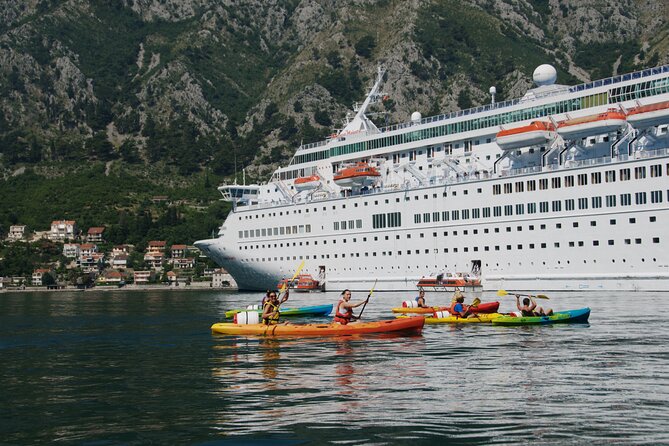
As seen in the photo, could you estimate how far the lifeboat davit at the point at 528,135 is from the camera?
53.6 meters

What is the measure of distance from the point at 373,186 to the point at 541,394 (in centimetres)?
4822

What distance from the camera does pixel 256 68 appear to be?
18475 cm

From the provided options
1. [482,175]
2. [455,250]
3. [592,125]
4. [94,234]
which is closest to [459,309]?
[592,125]

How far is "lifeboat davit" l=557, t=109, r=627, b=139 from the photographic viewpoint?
49781 mm

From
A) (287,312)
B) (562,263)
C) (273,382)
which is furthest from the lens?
(562,263)

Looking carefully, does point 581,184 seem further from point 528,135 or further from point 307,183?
point 307,183

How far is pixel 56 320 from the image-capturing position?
4241 cm

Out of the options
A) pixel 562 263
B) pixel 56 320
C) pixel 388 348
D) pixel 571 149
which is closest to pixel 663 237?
pixel 562 263

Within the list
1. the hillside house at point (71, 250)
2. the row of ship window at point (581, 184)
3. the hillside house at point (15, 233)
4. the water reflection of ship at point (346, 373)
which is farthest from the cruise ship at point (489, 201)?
the hillside house at point (15, 233)

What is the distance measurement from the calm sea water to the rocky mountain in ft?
406

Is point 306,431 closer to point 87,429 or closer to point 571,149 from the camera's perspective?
point 87,429

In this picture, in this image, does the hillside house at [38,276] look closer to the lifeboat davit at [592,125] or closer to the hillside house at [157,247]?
the hillside house at [157,247]

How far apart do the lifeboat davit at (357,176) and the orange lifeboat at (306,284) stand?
24.8 ft

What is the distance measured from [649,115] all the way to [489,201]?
10813 mm
